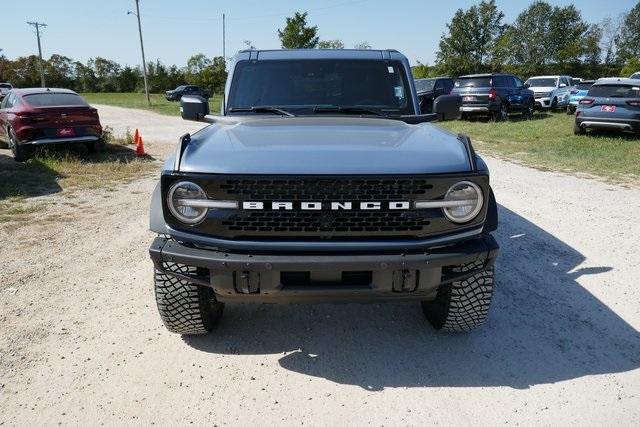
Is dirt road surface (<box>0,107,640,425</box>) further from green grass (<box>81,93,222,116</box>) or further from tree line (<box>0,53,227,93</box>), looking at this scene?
tree line (<box>0,53,227,93</box>)

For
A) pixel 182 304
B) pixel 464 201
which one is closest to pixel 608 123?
pixel 464 201

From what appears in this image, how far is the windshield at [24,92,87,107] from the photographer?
10.7 metres

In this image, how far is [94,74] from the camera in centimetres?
7406

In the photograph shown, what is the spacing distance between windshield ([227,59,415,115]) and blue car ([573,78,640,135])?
11.3m

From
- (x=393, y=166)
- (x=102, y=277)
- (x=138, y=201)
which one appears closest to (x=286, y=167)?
(x=393, y=166)

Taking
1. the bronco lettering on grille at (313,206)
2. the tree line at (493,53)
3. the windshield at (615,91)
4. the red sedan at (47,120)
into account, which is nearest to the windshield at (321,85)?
the bronco lettering on grille at (313,206)

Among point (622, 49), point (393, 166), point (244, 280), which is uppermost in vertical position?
point (622, 49)

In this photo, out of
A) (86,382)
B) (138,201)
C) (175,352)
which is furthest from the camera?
(138,201)

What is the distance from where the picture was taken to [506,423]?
2605mm

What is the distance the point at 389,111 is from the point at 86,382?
9.33 feet

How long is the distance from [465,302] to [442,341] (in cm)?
40

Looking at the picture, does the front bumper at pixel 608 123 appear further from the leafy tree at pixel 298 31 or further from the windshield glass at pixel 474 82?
the leafy tree at pixel 298 31

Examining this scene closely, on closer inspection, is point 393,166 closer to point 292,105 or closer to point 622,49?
point 292,105

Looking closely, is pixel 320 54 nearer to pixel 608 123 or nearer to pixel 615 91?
pixel 608 123
